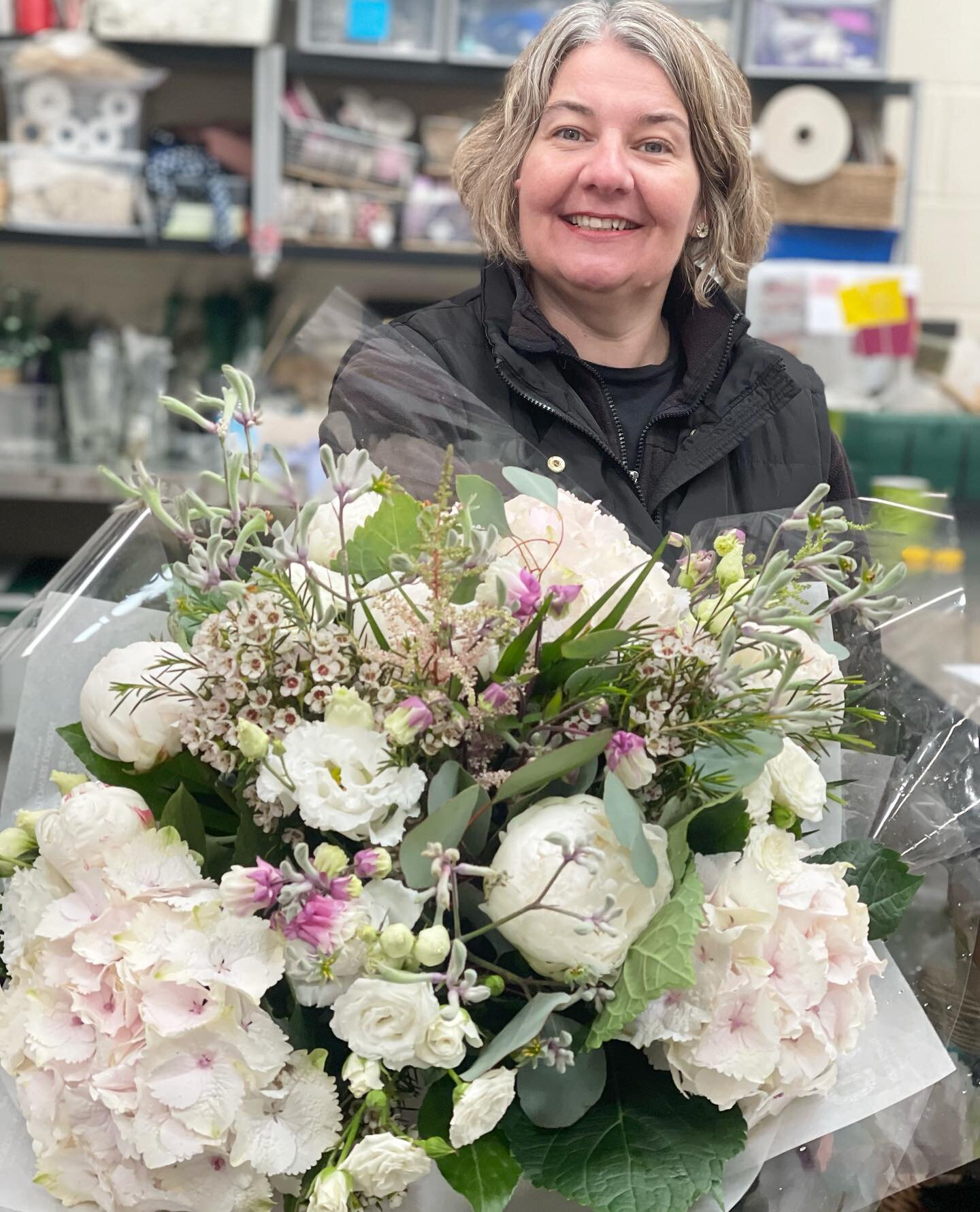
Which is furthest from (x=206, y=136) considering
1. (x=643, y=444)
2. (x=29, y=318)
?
(x=643, y=444)

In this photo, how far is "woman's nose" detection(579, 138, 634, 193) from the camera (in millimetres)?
1396

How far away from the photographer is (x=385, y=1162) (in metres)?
0.66

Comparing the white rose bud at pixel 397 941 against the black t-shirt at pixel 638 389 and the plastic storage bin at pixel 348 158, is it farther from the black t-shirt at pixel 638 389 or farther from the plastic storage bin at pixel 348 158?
the plastic storage bin at pixel 348 158

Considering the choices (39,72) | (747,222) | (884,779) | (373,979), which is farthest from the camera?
(39,72)

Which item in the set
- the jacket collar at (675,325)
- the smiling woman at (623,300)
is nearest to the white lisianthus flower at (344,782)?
the smiling woman at (623,300)

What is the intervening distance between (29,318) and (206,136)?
0.67 meters

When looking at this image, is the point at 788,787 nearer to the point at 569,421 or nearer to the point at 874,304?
the point at 569,421

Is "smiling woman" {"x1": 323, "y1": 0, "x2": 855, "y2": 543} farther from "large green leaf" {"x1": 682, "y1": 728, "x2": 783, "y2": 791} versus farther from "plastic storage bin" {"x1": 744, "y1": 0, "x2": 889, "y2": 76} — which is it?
"plastic storage bin" {"x1": 744, "y1": 0, "x2": 889, "y2": 76}

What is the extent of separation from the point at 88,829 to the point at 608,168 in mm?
921

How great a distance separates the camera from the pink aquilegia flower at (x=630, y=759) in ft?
2.29

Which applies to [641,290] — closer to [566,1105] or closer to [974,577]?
[566,1105]

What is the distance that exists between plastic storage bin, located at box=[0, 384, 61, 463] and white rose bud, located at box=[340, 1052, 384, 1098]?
313cm

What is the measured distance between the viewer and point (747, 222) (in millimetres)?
1594

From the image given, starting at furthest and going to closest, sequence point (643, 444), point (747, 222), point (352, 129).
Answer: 1. point (352, 129)
2. point (747, 222)
3. point (643, 444)
